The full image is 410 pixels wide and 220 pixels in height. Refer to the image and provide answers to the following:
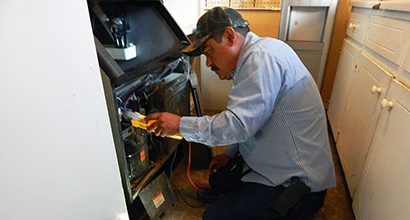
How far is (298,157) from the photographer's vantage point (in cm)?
95

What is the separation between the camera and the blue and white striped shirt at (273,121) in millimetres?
832

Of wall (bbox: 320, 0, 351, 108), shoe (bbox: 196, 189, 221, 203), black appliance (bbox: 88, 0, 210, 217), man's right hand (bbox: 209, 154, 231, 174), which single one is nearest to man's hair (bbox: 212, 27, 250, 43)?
black appliance (bbox: 88, 0, 210, 217)

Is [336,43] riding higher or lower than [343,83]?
higher

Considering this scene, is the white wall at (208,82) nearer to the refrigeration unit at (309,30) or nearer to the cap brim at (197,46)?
the refrigeration unit at (309,30)

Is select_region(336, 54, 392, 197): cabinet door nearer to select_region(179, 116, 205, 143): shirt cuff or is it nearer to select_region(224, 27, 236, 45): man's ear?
select_region(224, 27, 236, 45): man's ear

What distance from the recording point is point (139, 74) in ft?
2.96

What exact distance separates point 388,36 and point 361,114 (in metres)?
0.37

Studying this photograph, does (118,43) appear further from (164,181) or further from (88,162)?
(164,181)

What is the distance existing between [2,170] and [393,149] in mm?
1037

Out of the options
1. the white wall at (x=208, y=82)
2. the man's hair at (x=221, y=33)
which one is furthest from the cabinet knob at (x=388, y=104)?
the white wall at (x=208, y=82)

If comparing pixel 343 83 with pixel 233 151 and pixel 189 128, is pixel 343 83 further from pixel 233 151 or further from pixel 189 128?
pixel 189 128

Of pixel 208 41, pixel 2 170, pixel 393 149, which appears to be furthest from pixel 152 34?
pixel 393 149

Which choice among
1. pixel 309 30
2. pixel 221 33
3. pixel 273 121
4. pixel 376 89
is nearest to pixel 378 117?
pixel 376 89

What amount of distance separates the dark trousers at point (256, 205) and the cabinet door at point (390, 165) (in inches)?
7.2
